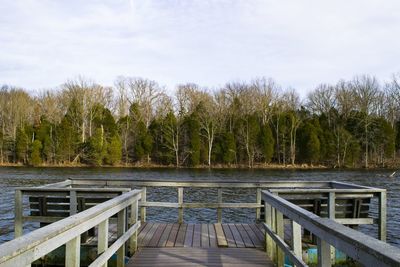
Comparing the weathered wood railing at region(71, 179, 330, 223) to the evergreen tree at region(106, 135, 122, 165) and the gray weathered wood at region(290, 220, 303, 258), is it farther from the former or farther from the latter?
the evergreen tree at region(106, 135, 122, 165)

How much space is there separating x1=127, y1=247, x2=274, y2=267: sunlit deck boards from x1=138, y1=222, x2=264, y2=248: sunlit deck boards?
0.27m

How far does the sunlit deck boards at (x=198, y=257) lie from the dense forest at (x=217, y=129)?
152 feet

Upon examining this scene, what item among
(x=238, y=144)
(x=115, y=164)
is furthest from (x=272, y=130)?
(x=115, y=164)

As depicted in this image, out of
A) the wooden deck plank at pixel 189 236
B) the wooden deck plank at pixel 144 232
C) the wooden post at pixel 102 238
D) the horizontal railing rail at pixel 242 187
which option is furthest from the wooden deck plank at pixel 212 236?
the wooden post at pixel 102 238

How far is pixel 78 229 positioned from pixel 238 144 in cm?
5205

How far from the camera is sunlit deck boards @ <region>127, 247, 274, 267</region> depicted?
556 cm

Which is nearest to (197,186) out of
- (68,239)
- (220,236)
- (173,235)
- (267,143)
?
(173,235)

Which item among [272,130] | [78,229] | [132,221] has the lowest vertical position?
[132,221]

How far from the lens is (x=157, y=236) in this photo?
722 centimetres

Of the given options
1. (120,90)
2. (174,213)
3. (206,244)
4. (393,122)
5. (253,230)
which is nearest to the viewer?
(206,244)

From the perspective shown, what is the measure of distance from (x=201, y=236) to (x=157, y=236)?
78cm

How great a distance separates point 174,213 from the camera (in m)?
16.3

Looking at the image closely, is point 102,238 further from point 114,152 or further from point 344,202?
point 114,152

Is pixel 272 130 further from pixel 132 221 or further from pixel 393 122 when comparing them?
pixel 132 221
